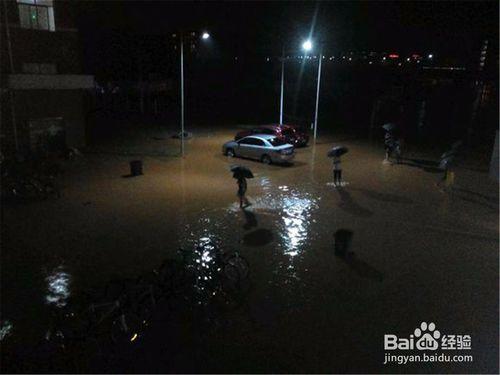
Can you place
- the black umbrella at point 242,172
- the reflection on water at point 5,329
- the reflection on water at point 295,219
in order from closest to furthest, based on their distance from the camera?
the reflection on water at point 5,329
the reflection on water at point 295,219
the black umbrella at point 242,172

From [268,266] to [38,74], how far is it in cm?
1819

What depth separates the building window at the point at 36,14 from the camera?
71.5 feet

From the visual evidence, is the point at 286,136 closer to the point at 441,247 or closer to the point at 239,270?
the point at 441,247

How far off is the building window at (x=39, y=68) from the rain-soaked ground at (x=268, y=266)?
7.42m

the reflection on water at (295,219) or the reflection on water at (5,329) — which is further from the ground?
the reflection on water at (295,219)

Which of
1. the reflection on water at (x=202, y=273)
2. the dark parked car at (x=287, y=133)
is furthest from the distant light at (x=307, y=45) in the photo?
the reflection on water at (x=202, y=273)

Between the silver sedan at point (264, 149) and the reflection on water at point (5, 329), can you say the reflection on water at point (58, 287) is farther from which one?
the silver sedan at point (264, 149)

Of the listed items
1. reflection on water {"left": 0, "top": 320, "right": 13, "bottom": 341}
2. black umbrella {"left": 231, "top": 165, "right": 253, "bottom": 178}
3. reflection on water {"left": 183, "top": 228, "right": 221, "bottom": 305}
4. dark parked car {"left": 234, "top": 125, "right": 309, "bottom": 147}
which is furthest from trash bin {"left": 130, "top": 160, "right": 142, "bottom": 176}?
reflection on water {"left": 0, "top": 320, "right": 13, "bottom": 341}

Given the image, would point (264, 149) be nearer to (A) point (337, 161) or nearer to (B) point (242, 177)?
(A) point (337, 161)

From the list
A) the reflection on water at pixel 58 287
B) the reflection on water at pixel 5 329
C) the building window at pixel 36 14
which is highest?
the building window at pixel 36 14

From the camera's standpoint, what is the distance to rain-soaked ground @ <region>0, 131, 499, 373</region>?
25.7ft

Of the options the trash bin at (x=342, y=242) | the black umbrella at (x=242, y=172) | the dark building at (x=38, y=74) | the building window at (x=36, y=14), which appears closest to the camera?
the trash bin at (x=342, y=242)

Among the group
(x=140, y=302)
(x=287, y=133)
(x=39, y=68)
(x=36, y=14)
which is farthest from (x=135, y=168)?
(x=140, y=302)

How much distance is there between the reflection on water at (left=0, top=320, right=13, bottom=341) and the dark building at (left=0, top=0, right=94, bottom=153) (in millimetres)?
15707
